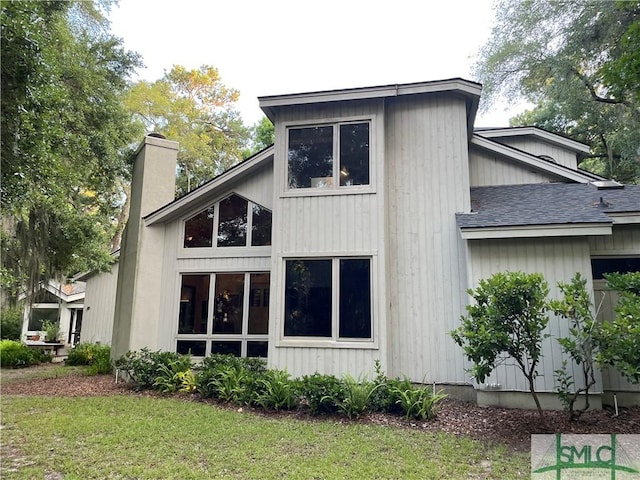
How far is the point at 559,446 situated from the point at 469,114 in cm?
612

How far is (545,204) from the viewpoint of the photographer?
761cm

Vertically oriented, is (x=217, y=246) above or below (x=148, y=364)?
above

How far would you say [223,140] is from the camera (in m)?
27.1

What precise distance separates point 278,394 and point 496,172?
674 centimetres

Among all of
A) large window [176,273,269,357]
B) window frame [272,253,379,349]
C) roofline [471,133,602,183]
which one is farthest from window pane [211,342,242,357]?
roofline [471,133,602,183]

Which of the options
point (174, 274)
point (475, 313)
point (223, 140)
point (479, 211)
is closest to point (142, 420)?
point (174, 274)

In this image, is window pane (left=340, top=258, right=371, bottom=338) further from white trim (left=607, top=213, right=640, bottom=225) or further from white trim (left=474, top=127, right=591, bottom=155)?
white trim (left=474, top=127, right=591, bottom=155)

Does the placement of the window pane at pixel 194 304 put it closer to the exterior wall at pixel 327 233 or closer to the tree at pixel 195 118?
the exterior wall at pixel 327 233

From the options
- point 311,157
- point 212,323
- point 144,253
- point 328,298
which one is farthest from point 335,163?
point 144,253

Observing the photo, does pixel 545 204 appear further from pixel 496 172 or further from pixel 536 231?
pixel 496 172

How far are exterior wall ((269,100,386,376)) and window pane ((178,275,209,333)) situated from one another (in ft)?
7.55

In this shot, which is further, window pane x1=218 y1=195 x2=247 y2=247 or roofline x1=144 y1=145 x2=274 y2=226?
window pane x1=218 y1=195 x2=247 y2=247

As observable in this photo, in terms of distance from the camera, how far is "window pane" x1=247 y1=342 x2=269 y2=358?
8750 mm

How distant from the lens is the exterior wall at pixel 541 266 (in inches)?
257
